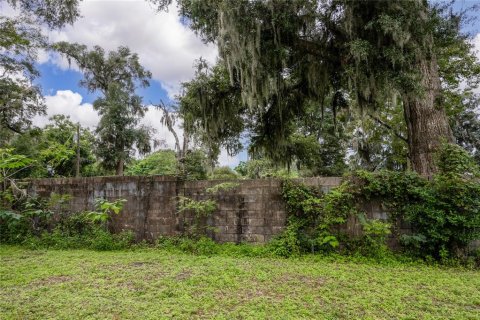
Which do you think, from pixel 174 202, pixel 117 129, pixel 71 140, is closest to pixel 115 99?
pixel 117 129

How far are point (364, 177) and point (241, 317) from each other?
3.11 m

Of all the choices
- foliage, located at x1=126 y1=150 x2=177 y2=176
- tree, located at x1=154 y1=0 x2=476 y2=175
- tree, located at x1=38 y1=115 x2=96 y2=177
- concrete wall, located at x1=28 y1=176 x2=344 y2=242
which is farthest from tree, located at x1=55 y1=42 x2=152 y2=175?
tree, located at x1=154 y1=0 x2=476 y2=175

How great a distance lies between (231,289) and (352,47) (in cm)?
440

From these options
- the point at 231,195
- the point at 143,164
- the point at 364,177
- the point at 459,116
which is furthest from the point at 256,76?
the point at 143,164

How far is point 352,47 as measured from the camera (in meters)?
5.04

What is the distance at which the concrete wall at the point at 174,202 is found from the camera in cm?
503

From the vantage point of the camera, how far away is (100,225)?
18.9 ft

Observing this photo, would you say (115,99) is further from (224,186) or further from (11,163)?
(11,163)

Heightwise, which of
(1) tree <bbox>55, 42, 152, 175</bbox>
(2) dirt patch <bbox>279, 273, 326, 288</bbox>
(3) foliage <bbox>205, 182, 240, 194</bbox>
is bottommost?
(2) dirt patch <bbox>279, 273, 326, 288</bbox>

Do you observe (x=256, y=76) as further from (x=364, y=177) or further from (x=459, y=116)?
(x=459, y=116)

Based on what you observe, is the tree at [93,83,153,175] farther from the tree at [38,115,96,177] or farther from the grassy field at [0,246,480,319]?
the grassy field at [0,246,480,319]

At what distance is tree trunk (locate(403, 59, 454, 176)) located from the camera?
5246mm

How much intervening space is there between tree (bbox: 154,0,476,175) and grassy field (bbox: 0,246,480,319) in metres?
2.67

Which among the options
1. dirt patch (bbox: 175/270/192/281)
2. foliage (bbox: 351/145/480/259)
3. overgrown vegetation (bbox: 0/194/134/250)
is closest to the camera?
dirt patch (bbox: 175/270/192/281)
